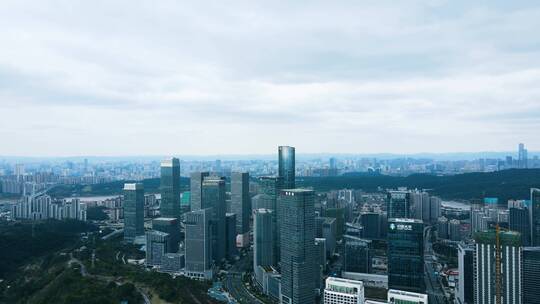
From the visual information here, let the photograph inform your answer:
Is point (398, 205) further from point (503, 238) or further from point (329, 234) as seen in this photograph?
point (503, 238)

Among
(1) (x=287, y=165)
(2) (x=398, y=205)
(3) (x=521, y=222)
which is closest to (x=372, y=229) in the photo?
(2) (x=398, y=205)

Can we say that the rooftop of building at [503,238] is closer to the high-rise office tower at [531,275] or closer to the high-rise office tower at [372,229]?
the high-rise office tower at [531,275]

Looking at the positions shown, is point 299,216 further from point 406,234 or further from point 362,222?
point 362,222

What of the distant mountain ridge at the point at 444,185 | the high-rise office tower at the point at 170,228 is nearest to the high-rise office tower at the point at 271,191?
the high-rise office tower at the point at 170,228

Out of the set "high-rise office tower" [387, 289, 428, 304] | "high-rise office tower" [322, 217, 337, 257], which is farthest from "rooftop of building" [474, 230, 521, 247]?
"high-rise office tower" [322, 217, 337, 257]

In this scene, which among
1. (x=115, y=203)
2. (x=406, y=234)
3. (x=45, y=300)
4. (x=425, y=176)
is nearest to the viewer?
(x=45, y=300)

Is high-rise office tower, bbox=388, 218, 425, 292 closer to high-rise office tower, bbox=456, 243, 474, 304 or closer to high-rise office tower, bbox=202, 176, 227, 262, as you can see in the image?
high-rise office tower, bbox=456, 243, 474, 304

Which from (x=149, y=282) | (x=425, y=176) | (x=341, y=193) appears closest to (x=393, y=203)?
(x=149, y=282)
